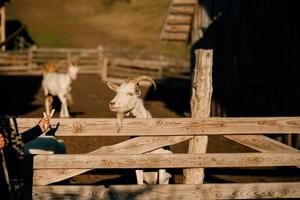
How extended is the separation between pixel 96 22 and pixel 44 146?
183ft

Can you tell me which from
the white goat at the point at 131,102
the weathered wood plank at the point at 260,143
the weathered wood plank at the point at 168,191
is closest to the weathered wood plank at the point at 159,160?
the weathered wood plank at the point at 260,143

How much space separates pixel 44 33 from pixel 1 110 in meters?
37.7

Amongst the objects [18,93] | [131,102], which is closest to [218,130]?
[131,102]

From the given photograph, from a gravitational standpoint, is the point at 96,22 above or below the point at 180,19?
above

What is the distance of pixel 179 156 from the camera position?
608 centimetres

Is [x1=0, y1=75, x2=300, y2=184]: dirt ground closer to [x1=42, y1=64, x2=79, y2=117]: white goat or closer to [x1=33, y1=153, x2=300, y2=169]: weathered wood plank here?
[x1=42, y1=64, x2=79, y2=117]: white goat

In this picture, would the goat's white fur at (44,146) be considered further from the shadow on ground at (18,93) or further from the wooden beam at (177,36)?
the wooden beam at (177,36)

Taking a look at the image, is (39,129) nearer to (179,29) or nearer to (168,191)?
(168,191)

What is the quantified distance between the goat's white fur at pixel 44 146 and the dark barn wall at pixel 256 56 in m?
5.06

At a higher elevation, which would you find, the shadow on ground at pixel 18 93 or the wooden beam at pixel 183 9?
the wooden beam at pixel 183 9

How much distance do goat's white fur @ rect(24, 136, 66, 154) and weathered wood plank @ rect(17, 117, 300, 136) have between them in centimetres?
150

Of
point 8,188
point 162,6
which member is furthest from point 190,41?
point 162,6

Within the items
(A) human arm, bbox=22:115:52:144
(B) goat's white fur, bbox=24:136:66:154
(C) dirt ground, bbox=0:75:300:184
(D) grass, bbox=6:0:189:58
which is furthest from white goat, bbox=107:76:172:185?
(D) grass, bbox=6:0:189:58

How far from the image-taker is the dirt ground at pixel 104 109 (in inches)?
381
